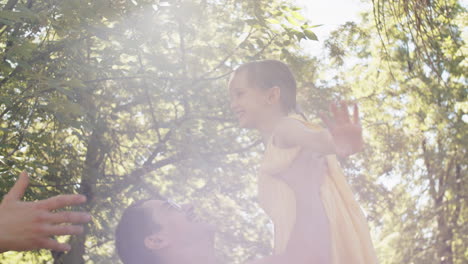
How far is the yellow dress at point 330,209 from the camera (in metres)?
2.77

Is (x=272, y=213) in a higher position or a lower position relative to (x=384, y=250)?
lower

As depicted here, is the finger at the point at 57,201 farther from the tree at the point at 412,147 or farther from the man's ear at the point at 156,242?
the tree at the point at 412,147

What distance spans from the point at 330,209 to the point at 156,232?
106 cm

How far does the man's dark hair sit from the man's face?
0.04 meters

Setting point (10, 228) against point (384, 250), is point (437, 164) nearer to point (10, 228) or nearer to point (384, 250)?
point (384, 250)

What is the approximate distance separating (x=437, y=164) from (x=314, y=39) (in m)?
10.1

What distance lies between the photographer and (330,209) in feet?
9.25

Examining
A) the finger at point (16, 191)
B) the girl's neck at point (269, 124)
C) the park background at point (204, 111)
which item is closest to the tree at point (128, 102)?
the park background at point (204, 111)

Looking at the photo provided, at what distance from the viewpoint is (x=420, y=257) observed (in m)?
13.2

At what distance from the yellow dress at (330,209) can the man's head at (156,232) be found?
47 cm

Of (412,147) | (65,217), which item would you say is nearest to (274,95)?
(65,217)

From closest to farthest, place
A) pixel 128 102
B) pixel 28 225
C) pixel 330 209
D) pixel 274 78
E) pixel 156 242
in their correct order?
1. pixel 28 225
2. pixel 330 209
3. pixel 156 242
4. pixel 274 78
5. pixel 128 102

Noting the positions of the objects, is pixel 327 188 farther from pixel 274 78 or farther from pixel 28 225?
pixel 28 225

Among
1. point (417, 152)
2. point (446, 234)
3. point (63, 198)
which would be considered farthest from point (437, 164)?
point (63, 198)
